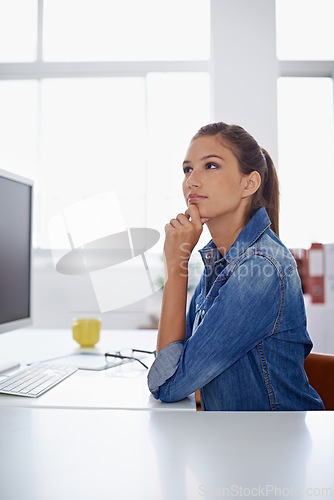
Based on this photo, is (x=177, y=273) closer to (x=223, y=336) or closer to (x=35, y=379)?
(x=223, y=336)

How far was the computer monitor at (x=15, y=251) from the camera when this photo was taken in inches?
50.4

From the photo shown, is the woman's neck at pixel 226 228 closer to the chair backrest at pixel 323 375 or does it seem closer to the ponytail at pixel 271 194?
the ponytail at pixel 271 194

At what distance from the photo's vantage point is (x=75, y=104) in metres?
3.98

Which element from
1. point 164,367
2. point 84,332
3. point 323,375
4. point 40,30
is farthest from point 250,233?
point 40,30

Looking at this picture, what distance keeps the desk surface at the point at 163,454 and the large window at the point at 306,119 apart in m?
3.04

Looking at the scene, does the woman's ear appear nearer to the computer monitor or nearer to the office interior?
the computer monitor

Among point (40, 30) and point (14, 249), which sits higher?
point (40, 30)

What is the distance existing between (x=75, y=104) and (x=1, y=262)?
120 inches

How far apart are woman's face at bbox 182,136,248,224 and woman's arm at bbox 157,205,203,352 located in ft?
0.12

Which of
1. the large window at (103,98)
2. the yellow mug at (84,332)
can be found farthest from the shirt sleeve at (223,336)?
the large window at (103,98)

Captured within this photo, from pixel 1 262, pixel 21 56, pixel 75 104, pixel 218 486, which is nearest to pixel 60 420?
pixel 218 486

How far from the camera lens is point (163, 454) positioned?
58 cm

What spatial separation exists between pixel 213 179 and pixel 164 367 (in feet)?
1.62

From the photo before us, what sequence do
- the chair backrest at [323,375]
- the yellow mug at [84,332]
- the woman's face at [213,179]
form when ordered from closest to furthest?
the woman's face at [213,179] → the chair backrest at [323,375] → the yellow mug at [84,332]
